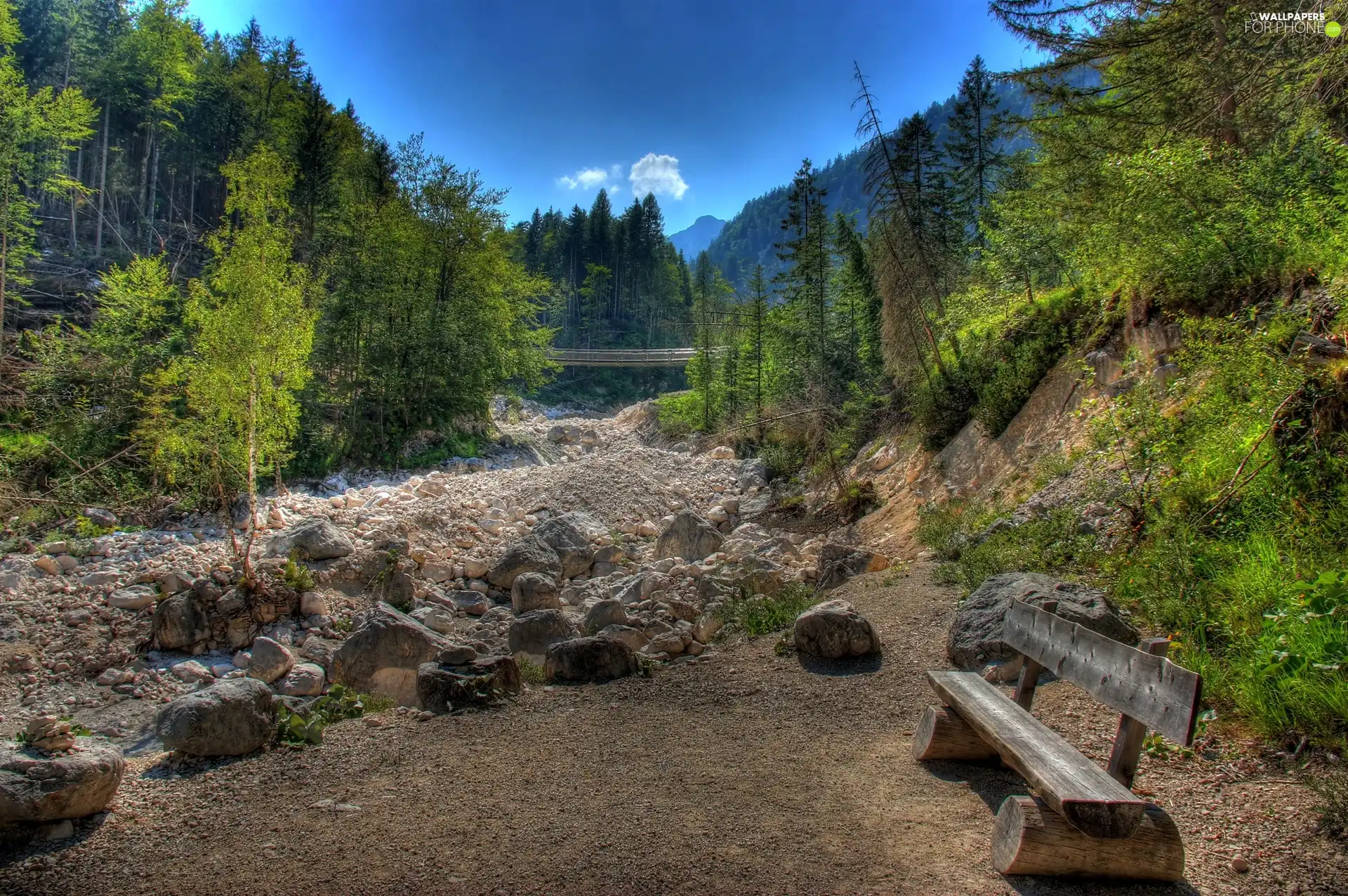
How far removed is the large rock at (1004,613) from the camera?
4.82 meters

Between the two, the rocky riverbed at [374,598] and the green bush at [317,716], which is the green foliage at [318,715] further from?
the rocky riverbed at [374,598]

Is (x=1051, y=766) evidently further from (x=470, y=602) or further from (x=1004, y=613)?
(x=470, y=602)

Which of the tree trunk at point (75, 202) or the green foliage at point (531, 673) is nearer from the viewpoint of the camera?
the green foliage at point (531, 673)

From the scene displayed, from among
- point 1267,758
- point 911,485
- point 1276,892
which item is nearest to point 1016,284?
point 911,485

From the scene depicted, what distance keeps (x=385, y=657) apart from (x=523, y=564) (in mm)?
4299

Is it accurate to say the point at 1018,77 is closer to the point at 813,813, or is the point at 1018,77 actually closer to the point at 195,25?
the point at 813,813

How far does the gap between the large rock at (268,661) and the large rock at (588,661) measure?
3268 millimetres

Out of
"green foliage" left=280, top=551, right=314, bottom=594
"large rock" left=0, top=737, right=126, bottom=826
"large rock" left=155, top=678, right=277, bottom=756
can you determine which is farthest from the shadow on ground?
"green foliage" left=280, top=551, right=314, bottom=594

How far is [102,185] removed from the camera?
108 ft

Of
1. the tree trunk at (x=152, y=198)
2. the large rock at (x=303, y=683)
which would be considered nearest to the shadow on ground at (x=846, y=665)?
the large rock at (x=303, y=683)

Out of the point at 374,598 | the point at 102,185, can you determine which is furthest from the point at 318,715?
the point at 102,185

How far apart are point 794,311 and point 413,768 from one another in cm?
2410

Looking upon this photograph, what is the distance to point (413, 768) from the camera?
434 centimetres

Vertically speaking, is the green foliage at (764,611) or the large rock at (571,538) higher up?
the green foliage at (764,611)
